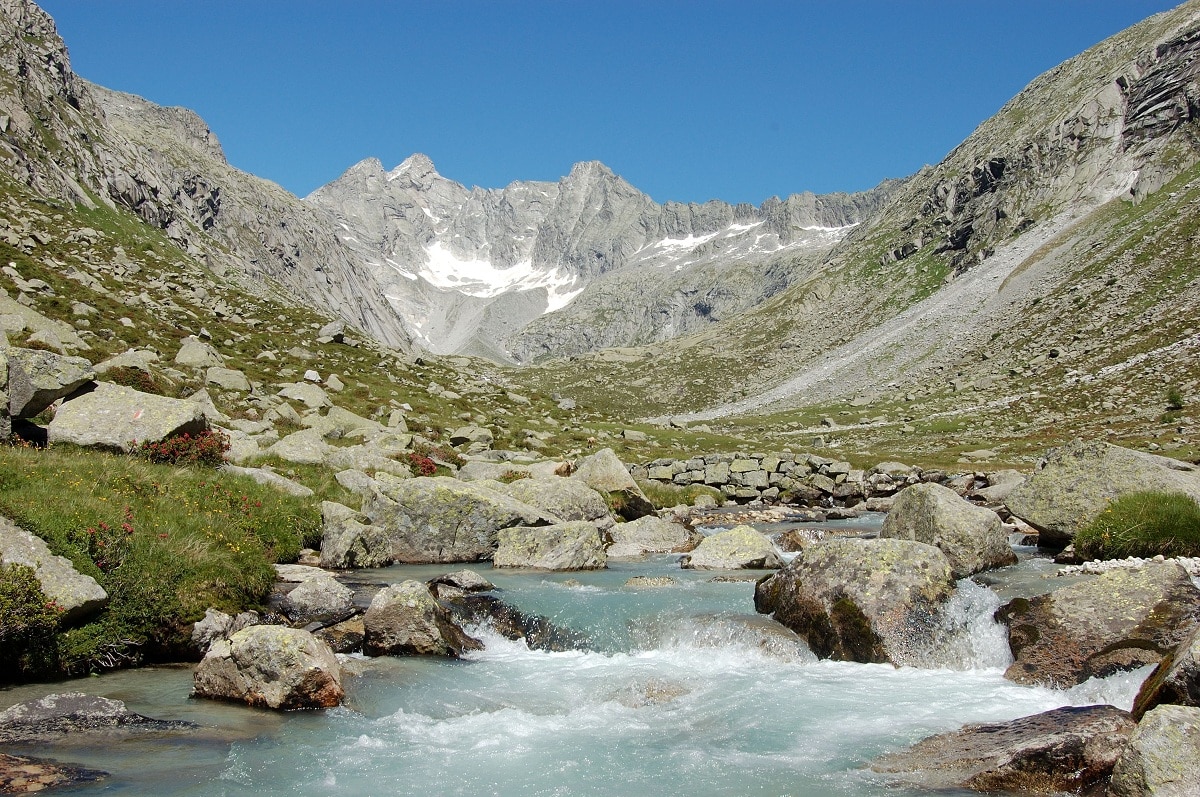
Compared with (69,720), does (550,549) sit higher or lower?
higher

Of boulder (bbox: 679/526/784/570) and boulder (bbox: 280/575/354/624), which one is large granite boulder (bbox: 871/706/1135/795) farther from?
boulder (bbox: 679/526/784/570)

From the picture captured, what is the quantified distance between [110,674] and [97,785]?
4.63 meters

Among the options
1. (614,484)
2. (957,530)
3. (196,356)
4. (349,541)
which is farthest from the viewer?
(196,356)

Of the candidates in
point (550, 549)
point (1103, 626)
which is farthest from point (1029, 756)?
point (550, 549)

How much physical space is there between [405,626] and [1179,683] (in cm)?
1297

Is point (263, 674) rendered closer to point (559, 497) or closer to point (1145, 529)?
point (559, 497)

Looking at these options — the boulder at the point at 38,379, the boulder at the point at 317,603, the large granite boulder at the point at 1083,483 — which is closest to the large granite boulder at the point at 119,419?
the boulder at the point at 38,379

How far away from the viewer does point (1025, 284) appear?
4764 inches

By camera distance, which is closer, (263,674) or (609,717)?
(263,674)

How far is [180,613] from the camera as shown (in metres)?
13.6

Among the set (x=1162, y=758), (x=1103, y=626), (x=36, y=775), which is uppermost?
(x=1103, y=626)

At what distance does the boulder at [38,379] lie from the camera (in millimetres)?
18734

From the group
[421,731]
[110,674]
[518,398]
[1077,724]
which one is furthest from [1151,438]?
[110,674]

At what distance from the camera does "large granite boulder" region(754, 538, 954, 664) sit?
1502 cm
